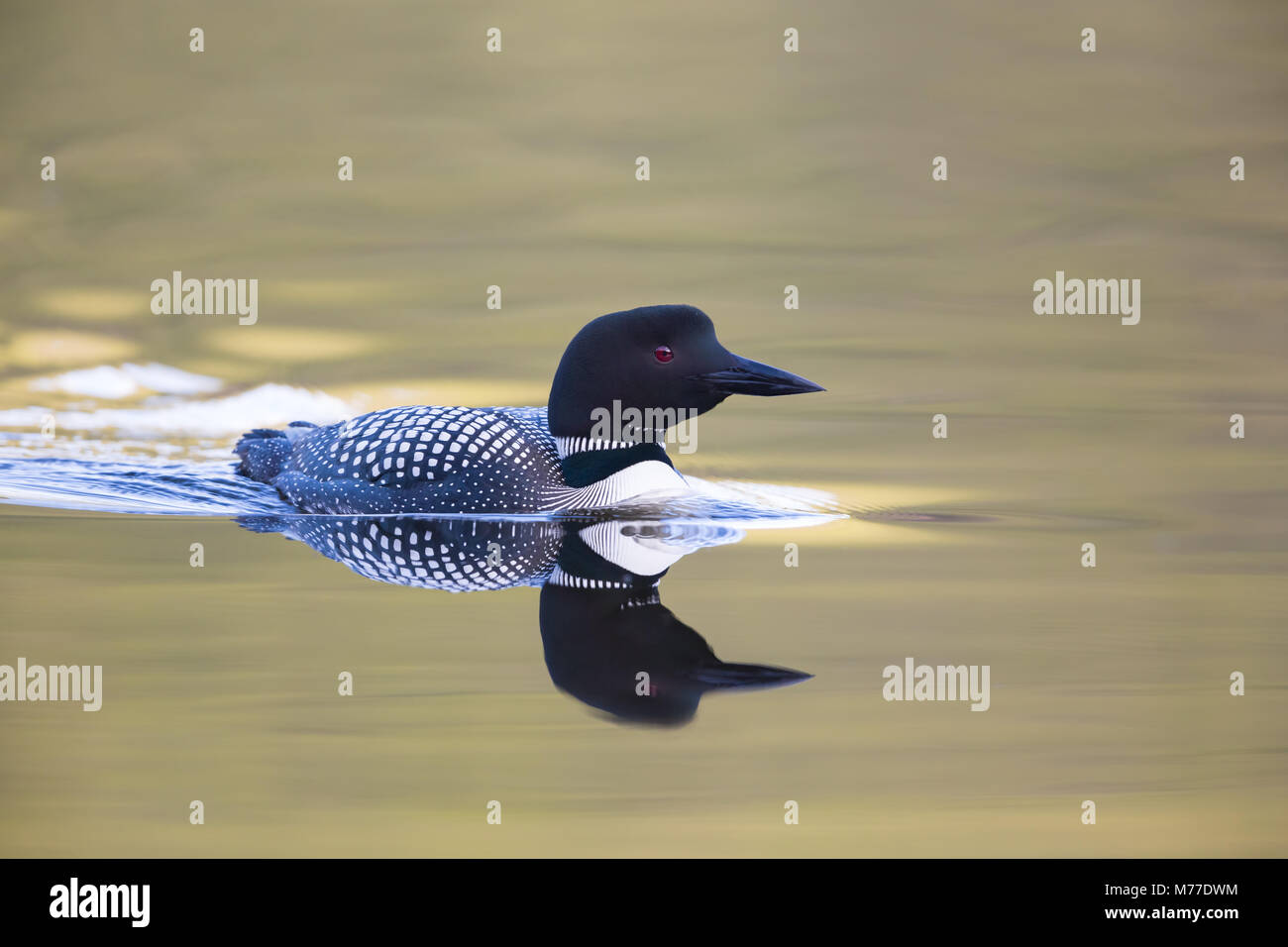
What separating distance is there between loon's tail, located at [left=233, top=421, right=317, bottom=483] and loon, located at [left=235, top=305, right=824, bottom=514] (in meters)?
0.39

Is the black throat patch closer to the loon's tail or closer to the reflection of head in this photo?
the reflection of head

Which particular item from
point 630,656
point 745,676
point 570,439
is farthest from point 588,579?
point 570,439

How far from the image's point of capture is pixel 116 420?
5.37m

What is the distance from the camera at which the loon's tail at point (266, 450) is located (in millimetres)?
4441

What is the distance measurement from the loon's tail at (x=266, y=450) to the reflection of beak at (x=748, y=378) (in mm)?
1344

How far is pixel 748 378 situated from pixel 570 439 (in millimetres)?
525

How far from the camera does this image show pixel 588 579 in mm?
3254

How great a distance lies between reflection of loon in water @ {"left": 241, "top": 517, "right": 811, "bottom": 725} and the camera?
2615 millimetres

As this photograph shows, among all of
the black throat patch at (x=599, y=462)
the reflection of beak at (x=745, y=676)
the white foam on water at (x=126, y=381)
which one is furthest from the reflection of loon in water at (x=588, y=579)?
the white foam on water at (x=126, y=381)

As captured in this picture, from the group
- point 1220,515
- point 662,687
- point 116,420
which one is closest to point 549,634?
point 662,687

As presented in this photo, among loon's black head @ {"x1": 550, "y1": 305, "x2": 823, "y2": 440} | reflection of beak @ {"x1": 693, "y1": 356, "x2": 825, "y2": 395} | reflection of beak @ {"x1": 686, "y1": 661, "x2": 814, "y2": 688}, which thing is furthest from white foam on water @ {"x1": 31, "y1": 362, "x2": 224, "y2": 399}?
reflection of beak @ {"x1": 686, "y1": 661, "x2": 814, "y2": 688}

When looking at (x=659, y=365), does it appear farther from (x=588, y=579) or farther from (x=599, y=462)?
(x=588, y=579)

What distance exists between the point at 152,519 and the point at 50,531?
0.30 meters

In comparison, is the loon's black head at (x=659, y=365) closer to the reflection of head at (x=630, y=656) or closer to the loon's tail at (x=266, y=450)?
the reflection of head at (x=630, y=656)
